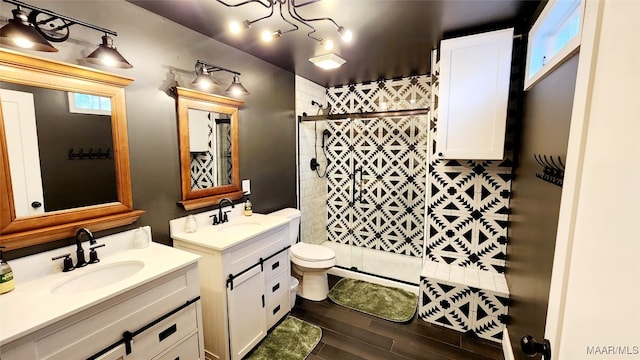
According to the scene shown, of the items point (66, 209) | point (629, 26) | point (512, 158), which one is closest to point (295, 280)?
point (66, 209)

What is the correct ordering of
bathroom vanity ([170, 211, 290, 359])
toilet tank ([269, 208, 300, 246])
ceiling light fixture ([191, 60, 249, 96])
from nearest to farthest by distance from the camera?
1. bathroom vanity ([170, 211, 290, 359])
2. ceiling light fixture ([191, 60, 249, 96])
3. toilet tank ([269, 208, 300, 246])

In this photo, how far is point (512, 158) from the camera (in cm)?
230

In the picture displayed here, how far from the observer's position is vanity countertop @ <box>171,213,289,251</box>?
184 centimetres

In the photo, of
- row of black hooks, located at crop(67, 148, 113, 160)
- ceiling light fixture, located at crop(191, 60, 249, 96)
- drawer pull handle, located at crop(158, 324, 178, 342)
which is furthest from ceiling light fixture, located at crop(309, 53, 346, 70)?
drawer pull handle, located at crop(158, 324, 178, 342)

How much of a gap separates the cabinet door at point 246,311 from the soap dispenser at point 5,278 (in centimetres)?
103

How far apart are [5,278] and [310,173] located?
282 centimetres

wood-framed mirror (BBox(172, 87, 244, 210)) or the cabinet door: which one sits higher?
wood-framed mirror (BBox(172, 87, 244, 210))

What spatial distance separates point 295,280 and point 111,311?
172cm

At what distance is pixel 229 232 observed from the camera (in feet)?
6.92

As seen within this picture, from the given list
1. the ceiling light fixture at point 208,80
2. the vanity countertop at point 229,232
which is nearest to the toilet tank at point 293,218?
the vanity countertop at point 229,232

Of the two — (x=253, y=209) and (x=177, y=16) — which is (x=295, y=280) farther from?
(x=177, y=16)

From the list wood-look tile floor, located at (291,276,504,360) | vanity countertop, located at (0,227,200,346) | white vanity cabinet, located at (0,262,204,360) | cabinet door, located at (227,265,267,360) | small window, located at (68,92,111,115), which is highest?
small window, located at (68,92,111,115)

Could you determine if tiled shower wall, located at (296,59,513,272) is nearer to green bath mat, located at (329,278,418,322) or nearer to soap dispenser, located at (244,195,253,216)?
green bath mat, located at (329,278,418,322)

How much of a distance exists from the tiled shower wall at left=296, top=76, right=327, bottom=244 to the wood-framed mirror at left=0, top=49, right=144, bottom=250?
2.00 m
